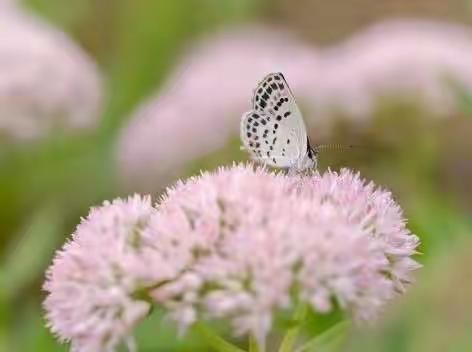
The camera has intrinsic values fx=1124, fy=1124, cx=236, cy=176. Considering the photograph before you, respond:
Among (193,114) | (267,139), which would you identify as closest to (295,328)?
(267,139)

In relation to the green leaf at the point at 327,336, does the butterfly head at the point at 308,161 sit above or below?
above

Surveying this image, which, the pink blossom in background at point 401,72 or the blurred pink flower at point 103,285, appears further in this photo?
the pink blossom in background at point 401,72

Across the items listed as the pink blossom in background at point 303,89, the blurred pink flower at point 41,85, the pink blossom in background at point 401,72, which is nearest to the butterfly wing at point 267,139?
the pink blossom in background at point 401,72

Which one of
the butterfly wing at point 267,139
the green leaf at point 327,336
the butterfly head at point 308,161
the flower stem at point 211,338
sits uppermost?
the butterfly wing at point 267,139

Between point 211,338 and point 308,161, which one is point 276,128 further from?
point 211,338

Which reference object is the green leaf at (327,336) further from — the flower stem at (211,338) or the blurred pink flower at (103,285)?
the blurred pink flower at (103,285)

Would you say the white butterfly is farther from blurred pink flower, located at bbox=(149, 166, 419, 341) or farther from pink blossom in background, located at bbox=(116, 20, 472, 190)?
pink blossom in background, located at bbox=(116, 20, 472, 190)

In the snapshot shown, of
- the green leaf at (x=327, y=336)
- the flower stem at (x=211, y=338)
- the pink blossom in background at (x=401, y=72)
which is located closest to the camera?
the flower stem at (x=211, y=338)

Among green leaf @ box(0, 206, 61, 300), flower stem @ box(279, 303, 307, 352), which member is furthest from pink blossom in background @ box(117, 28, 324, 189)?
flower stem @ box(279, 303, 307, 352)
